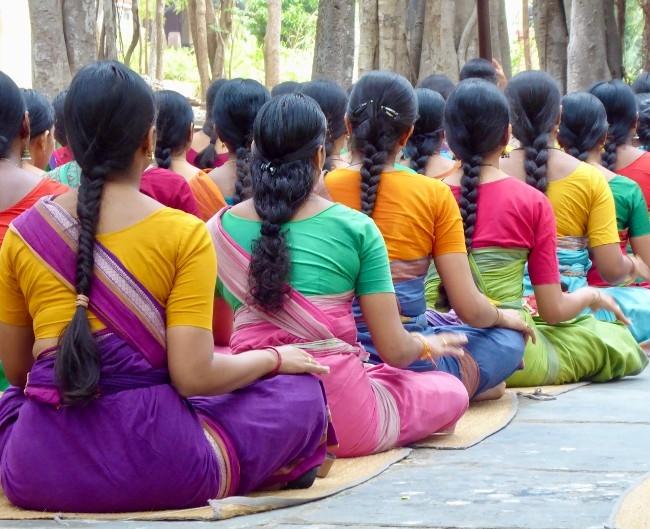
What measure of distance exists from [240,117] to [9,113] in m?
1.59

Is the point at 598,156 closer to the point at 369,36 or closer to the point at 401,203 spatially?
the point at 401,203

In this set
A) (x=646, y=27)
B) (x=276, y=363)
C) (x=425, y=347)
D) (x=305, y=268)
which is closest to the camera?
(x=276, y=363)

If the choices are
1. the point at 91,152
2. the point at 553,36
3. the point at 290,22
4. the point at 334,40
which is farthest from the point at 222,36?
the point at 91,152

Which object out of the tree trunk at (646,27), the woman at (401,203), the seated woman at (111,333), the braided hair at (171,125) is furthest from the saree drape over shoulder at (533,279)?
the tree trunk at (646,27)

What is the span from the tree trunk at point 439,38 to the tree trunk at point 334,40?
88.1 inches

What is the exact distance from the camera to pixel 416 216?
5.00 m

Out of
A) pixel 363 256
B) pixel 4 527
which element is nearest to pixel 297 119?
pixel 363 256

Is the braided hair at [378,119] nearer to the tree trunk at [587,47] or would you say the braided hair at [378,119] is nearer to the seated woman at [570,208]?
the seated woman at [570,208]

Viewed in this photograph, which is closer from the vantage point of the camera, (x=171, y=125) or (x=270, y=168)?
(x=270, y=168)

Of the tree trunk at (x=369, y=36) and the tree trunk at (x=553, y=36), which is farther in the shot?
the tree trunk at (x=553, y=36)

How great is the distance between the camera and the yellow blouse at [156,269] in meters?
3.58

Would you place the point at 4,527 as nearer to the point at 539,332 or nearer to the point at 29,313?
the point at 29,313

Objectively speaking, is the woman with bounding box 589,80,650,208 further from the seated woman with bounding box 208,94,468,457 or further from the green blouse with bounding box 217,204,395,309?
the green blouse with bounding box 217,204,395,309

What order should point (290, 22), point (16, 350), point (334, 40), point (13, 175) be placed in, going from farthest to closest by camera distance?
point (290, 22) → point (334, 40) → point (13, 175) → point (16, 350)
